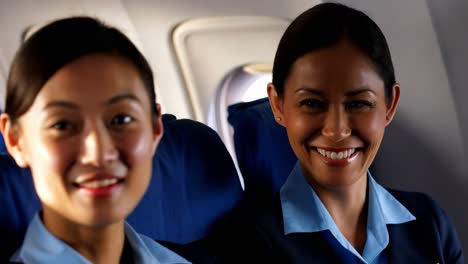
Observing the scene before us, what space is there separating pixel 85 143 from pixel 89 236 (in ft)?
0.63

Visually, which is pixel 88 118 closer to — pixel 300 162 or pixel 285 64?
pixel 285 64

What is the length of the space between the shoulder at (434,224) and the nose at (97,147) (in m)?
0.96

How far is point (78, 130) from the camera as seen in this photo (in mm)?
1044

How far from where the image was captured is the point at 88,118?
104cm

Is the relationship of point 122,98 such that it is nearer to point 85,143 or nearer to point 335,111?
point 85,143

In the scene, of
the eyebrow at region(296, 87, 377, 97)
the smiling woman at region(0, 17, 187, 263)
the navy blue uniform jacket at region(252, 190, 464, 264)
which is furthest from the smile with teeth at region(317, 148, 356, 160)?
the smiling woman at region(0, 17, 187, 263)

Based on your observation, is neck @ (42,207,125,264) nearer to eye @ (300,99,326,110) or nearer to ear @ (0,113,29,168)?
ear @ (0,113,29,168)

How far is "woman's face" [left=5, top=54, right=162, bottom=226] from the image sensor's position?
3.39 ft

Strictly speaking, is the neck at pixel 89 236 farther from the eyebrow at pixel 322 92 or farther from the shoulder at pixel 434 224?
the shoulder at pixel 434 224

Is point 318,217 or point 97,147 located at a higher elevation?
point 97,147

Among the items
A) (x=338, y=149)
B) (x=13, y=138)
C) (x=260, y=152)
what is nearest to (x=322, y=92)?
(x=338, y=149)

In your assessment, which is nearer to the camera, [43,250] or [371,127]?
[43,250]

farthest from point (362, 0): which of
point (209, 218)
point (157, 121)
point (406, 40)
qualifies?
point (157, 121)

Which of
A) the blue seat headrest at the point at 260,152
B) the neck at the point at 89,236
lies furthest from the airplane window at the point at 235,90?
the neck at the point at 89,236
